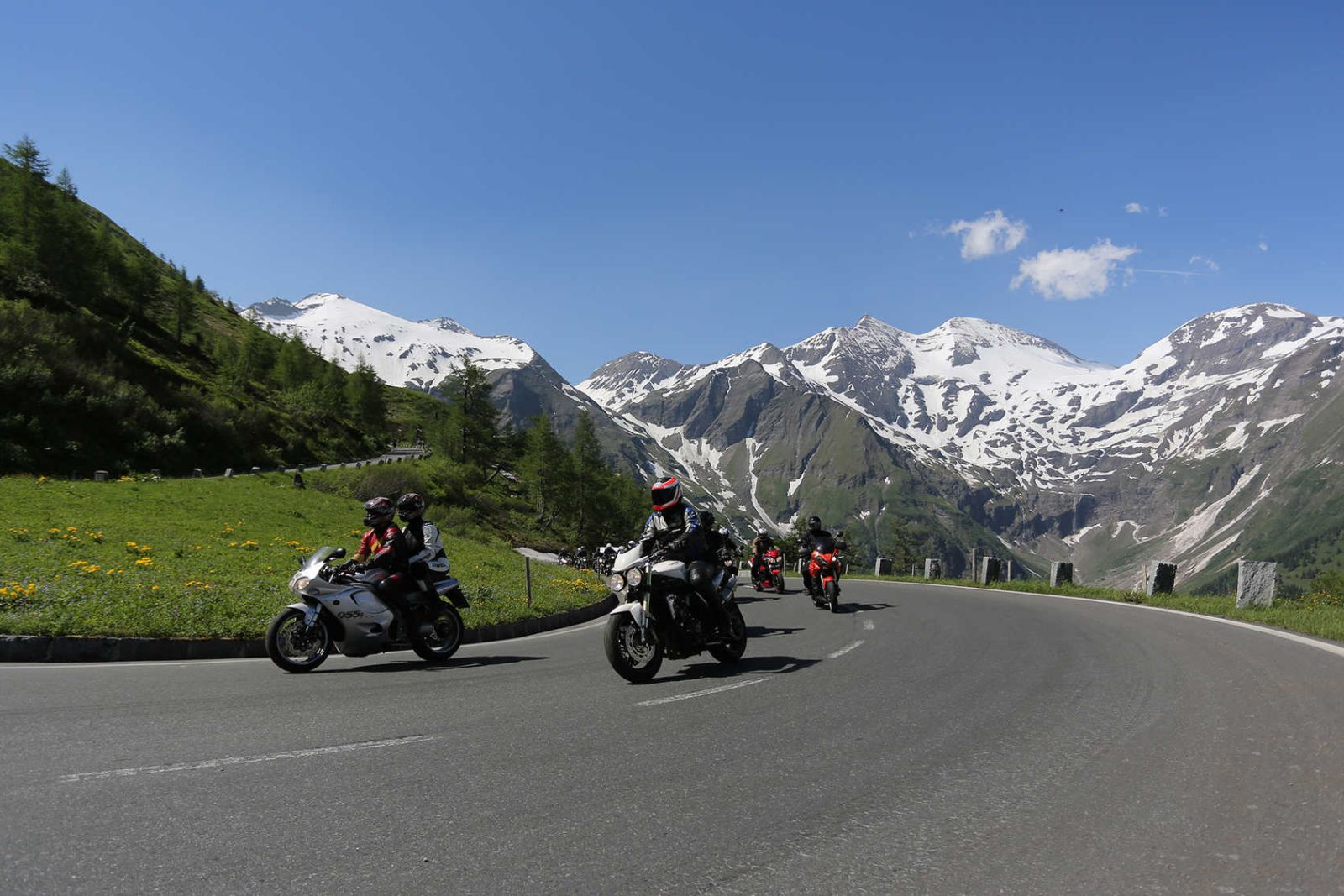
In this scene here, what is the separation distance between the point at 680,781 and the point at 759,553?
20.2m

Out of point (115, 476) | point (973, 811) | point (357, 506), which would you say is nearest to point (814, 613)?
point (973, 811)

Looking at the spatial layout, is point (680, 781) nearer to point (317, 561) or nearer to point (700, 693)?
point (700, 693)

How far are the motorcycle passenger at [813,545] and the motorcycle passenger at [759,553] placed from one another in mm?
4951

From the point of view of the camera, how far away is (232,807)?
14.0 feet

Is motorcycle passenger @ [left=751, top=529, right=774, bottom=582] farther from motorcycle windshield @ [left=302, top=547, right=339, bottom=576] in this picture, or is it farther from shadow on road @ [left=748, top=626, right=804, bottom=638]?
motorcycle windshield @ [left=302, top=547, right=339, bottom=576]

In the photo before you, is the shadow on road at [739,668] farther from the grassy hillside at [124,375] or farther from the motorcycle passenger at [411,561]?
the grassy hillside at [124,375]

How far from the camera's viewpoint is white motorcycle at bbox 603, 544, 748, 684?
333 inches

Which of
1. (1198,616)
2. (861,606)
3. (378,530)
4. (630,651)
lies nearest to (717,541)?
(630,651)

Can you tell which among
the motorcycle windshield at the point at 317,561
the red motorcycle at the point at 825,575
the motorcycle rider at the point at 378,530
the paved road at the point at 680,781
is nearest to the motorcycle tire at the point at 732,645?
the paved road at the point at 680,781

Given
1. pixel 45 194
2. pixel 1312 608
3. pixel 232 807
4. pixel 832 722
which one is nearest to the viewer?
pixel 232 807

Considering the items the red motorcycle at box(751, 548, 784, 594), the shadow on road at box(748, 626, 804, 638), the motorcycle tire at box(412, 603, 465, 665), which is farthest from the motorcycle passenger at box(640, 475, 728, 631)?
the red motorcycle at box(751, 548, 784, 594)

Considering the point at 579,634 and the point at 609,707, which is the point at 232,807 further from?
the point at 579,634

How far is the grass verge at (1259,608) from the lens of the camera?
1263cm

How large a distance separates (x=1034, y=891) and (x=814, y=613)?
44.2 ft
